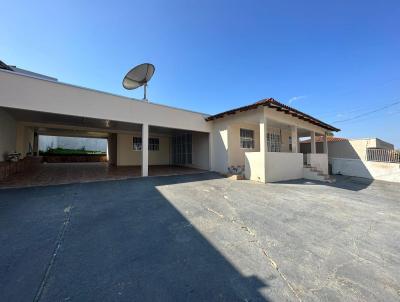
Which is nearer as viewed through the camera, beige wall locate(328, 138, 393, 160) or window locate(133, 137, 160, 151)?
beige wall locate(328, 138, 393, 160)

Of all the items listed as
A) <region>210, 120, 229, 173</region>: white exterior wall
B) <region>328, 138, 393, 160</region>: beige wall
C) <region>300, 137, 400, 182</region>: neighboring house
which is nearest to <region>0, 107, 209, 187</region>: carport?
<region>210, 120, 229, 173</region>: white exterior wall

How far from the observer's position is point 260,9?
306 inches

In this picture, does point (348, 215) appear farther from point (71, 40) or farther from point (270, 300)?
point (71, 40)

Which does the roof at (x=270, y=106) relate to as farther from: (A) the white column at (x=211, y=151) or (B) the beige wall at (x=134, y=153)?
(B) the beige wall at (x=134, y=153)

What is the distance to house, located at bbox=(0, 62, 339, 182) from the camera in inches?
267

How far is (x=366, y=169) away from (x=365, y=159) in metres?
0.81

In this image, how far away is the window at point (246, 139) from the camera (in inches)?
470

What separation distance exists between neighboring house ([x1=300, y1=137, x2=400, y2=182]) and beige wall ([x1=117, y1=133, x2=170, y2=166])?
45.9ft

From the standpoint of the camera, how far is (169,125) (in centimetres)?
1012

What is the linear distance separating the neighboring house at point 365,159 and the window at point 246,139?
7.06 metres

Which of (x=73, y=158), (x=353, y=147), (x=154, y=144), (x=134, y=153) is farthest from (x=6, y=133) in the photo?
(x=353, y=147)

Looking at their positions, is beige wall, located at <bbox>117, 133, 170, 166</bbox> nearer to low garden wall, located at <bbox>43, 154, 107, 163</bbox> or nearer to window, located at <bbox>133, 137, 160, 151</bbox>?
window, located at <bbox>133, 137, 160, 151</bbox>

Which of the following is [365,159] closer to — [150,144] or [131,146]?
[150,144]

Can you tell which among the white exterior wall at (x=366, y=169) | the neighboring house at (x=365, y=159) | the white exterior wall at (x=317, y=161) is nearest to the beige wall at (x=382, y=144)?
the neighboring house at (x=365, y=159)
